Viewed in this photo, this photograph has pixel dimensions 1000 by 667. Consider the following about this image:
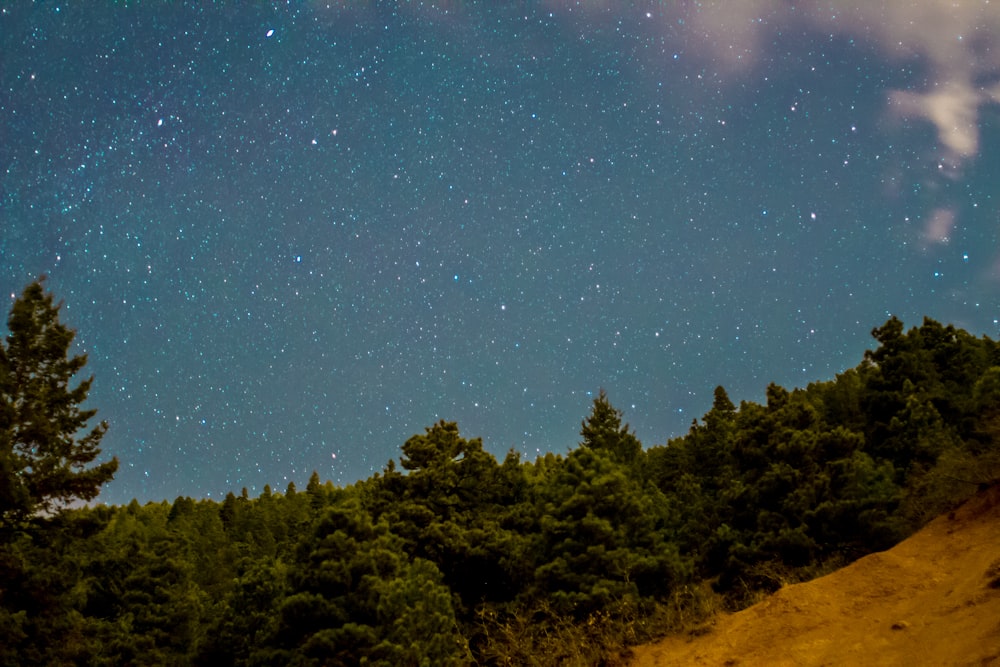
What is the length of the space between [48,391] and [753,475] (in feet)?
93.5

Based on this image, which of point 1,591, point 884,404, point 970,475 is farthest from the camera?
point 884,404

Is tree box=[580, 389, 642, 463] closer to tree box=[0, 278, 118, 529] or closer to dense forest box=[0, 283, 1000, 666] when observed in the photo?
dense forest box=[0, 283, 1000, 666]

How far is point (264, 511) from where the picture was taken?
75.7 metres

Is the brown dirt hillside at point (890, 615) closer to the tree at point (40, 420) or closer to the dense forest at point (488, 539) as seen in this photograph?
the dense forest at point (488, 539)

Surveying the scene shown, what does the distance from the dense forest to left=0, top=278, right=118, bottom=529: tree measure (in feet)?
0.21

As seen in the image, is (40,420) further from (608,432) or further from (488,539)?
(608,432)

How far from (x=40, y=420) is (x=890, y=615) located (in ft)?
87.3

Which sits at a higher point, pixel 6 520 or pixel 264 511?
pixel 264 511

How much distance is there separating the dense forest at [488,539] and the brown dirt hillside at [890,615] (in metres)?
1.41

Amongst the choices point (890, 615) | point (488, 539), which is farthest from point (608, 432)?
point (890, 615)

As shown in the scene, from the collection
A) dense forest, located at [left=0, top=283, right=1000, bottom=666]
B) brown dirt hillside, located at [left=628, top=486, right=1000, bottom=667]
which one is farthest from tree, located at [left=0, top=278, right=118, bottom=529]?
brown dirt hillside, located at [left=628, top=486, right=1000, bottom=667]

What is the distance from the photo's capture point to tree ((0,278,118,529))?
75.4ft

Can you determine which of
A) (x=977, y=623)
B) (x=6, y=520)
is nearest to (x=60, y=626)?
(x=6, y=520)

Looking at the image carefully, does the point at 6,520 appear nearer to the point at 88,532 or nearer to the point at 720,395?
the point at 88,532
